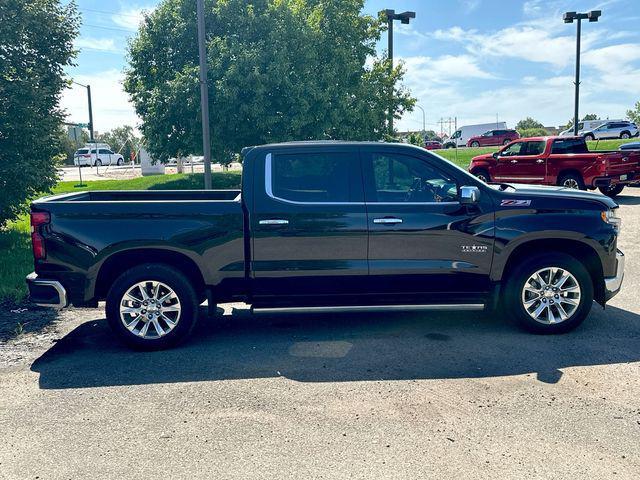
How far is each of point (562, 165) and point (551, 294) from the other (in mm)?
11970

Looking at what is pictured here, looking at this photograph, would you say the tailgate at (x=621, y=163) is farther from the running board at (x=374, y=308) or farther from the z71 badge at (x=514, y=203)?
the running board at (x=374, y=308)

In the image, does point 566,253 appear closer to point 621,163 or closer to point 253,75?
point 621,163

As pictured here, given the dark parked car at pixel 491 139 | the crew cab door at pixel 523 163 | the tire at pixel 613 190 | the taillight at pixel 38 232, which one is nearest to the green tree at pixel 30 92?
the taillight at pixel 38 232

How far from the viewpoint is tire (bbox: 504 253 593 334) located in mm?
5551

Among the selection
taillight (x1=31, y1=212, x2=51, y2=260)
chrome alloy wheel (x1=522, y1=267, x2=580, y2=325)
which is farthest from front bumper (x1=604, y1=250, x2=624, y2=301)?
taillight (x1=31, y1=212, x2=51, y2=260)

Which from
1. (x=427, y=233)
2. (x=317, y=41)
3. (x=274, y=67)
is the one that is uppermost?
(x=317, y=41)

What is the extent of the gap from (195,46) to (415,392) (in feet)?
57.4

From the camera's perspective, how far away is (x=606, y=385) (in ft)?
14.6

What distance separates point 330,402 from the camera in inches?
166

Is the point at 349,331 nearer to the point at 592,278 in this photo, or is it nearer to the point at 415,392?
the point at 415,392

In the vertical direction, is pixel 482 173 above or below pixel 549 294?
above

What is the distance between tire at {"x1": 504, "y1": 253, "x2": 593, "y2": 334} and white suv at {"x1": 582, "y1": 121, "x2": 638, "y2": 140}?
142 feet

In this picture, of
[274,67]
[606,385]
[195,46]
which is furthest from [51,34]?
[606,385]

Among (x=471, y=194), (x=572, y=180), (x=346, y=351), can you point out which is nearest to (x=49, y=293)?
(x=346, y=351)
